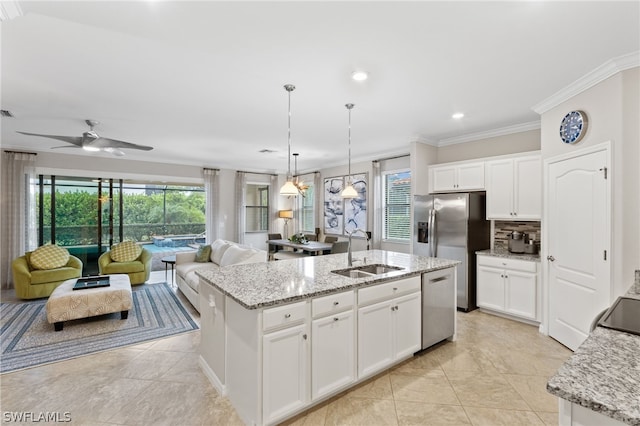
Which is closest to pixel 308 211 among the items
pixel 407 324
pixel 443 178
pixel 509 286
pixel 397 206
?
pixel 397 206

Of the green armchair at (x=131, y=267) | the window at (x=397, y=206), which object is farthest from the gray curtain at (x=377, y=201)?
the green armchair at (x=131, y=267)

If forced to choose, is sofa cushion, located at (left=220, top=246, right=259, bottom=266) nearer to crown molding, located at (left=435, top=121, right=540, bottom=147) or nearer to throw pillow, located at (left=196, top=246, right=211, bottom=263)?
throw pillow, located at (left=196, top=246, right=211, bottom=263)

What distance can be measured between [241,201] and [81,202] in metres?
3.36

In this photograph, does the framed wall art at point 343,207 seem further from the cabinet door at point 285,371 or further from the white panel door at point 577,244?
the cabinet door at point 285,371

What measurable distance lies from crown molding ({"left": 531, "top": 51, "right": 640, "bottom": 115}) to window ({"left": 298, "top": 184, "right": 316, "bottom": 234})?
572 cm

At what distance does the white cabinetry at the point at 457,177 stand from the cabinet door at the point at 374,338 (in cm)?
272

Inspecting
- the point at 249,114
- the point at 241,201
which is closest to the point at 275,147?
the point at 249,114

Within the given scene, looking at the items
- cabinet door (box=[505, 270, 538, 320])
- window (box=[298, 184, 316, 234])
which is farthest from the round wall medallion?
window (box=[298, 184, 316, 234])

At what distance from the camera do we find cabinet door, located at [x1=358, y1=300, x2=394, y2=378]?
236cm

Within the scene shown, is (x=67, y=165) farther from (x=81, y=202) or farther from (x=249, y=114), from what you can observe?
(x=249, y=114)

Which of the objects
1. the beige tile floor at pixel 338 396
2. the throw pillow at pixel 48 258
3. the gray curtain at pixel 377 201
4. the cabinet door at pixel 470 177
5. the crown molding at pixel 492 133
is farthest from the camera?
the gray curtain at pixel 377 201

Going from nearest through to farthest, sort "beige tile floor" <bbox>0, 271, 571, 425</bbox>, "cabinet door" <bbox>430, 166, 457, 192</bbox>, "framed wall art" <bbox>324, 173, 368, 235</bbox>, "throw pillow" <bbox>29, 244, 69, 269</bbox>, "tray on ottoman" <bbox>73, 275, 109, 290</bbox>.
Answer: "beige tile floor" <bbox>0, 271, 571, 425</bbox>, "tray on ottoman" <bbox>73, 275, 109, 290</bbox>, "cabinet door" <bbox>430, 166, 457, 192</bbox>, "throw pillow" <bbox>29, 244, 69, 269</bbox>, "framed wall art" <bbox>324, 173, 368, 235</bbox>

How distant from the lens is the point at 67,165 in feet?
19.1

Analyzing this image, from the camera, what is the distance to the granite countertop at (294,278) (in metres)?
1.96
